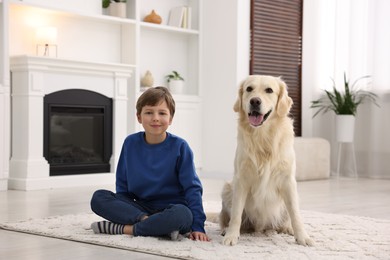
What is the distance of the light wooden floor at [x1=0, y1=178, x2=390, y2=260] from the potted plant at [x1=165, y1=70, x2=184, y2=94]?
0.92 meters

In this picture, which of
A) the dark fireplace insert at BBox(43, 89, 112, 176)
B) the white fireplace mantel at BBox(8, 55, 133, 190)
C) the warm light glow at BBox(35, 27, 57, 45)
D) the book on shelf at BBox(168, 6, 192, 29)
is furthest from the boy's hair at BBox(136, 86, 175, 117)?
the book on shelf at BBox(168, 6, 192, 29)

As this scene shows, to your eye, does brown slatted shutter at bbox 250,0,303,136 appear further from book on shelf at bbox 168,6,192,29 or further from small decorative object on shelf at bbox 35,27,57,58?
small decorative object on shelf at bbox 35,27,57,58

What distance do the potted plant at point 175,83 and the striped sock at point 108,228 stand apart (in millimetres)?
3500

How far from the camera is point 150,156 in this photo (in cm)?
279

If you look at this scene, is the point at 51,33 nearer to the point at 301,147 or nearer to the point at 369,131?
the point at 301,147

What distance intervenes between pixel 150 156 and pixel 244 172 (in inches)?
16.4

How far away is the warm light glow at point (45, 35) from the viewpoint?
522 centimetres

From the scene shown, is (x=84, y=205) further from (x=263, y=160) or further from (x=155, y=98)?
(x=263, y=160)

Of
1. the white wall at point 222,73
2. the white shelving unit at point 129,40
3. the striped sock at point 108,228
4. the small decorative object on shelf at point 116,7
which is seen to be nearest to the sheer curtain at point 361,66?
the white wall at point 222,73

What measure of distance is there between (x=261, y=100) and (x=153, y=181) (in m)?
0.58

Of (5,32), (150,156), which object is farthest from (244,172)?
(5,32)

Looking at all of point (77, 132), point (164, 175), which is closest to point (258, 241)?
point (164, 175)

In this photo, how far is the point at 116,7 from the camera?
18.8ft

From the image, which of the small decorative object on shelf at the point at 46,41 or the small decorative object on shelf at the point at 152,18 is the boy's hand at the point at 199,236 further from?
the small decorative object on shelf at the point at 152,18
